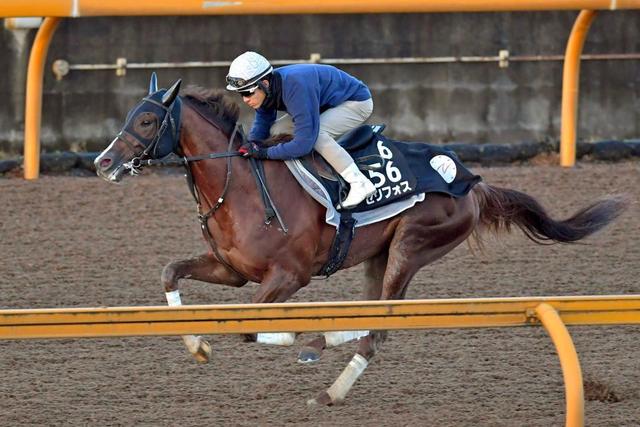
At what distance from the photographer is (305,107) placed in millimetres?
5883

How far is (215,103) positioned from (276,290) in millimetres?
922

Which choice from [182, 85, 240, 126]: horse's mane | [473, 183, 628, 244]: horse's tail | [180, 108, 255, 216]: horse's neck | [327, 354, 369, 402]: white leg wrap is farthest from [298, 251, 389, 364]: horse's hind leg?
[182, 85, 240, 126]: horse's mane

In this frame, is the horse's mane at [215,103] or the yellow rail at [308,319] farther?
the horse's mane at [215,103]

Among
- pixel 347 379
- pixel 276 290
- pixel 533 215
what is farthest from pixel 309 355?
pixel 533 215

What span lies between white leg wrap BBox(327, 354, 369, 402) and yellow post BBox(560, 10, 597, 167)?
413 cm

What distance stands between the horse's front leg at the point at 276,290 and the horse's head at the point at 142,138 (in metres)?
0.73

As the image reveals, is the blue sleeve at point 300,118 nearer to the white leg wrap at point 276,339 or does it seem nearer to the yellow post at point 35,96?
the white leg wrap at point 276,339

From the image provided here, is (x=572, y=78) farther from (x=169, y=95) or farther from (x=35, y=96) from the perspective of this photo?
(x=169, y=95)

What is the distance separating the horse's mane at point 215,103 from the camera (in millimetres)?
6070

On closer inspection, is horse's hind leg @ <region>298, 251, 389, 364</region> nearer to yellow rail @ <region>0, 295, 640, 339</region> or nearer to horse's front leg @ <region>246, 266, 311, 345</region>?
horse's front leg @ <region>246, 266, 311, 345</region>

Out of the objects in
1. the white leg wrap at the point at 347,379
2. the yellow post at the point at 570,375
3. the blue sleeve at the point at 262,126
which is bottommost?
the white leg wrap at the point at 347,379

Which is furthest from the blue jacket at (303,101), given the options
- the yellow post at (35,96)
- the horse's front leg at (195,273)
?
the yellow post at (35,96)

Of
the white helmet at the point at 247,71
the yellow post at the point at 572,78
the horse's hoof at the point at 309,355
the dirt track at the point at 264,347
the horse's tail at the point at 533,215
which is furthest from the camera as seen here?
the yellow post at the point at 572,78

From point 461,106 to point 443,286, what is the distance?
297cm
